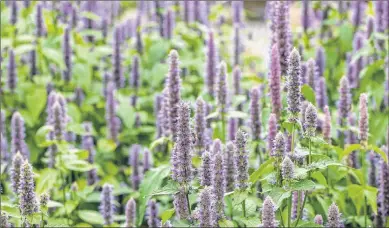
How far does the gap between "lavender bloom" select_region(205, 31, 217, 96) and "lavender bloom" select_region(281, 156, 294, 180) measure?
218 centimetres

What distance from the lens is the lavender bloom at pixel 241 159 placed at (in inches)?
136

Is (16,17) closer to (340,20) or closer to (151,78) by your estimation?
(151,78)

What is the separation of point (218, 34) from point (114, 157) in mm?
2690

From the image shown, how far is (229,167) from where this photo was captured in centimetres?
368

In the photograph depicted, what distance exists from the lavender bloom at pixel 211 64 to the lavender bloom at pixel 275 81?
134 centimetres

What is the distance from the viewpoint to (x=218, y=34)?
28.7 ft

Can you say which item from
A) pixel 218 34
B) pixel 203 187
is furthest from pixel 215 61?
pixel 218 34

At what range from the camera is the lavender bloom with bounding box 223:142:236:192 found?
3.59 meters

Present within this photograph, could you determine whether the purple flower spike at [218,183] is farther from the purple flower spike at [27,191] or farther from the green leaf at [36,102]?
Answer: the green leaf at [36,102]

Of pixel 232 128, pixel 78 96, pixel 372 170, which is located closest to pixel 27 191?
pixel 232 128

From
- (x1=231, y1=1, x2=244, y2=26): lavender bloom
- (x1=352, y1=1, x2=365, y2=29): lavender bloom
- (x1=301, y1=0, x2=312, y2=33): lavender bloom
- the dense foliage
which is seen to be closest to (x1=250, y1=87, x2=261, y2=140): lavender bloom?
the dense foliage

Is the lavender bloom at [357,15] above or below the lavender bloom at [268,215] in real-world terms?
above

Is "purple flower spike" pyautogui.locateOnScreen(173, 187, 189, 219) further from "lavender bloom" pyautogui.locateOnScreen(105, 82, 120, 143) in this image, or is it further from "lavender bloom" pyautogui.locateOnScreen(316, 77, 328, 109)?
"lavender bloom" pyautogui.locateOnScreen(105, 82, 120, 143)

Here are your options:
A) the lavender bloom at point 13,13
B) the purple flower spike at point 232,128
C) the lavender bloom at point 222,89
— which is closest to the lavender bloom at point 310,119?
the lavender bloom at point 222,89
